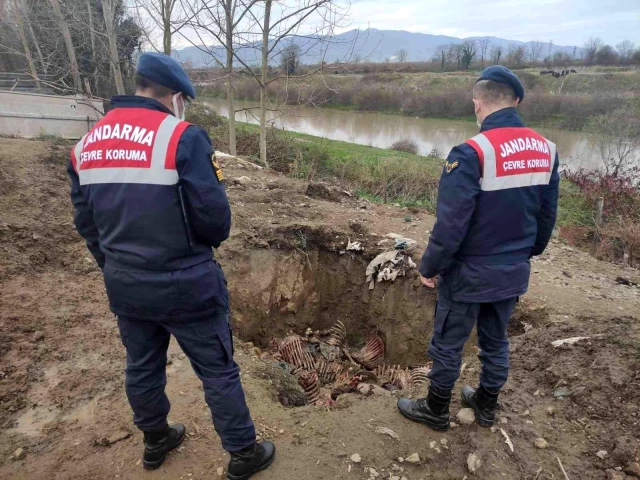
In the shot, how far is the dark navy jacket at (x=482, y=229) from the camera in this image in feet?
7.33

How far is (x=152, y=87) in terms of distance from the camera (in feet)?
6.40

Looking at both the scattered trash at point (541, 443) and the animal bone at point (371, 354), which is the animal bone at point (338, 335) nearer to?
the animal bone at point (371, 354)

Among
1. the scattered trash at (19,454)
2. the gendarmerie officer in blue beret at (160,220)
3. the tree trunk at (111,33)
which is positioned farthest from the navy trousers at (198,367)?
the tree trunk at (111,33)

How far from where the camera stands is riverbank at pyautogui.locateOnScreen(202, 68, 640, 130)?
26297 millimetres

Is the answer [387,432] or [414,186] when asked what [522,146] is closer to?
[387,432]

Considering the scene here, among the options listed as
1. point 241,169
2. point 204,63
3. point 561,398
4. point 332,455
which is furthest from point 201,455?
point 204,63

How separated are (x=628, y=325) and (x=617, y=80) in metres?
38.6

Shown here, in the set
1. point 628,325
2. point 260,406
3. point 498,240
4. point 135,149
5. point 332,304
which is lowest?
point 332,304

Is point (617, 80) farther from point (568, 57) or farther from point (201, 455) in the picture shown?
point (201, 455)

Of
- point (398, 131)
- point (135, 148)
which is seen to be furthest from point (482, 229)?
point (398, 131)

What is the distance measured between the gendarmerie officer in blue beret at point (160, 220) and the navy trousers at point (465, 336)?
4.10 ft

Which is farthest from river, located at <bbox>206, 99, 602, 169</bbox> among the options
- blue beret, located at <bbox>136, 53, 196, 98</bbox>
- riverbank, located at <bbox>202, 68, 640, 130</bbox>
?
blue beret, located at <bbox>136, 53, 196, 98</bbox>

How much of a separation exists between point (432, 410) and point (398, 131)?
27958 millimetres

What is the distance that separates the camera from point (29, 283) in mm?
4242
